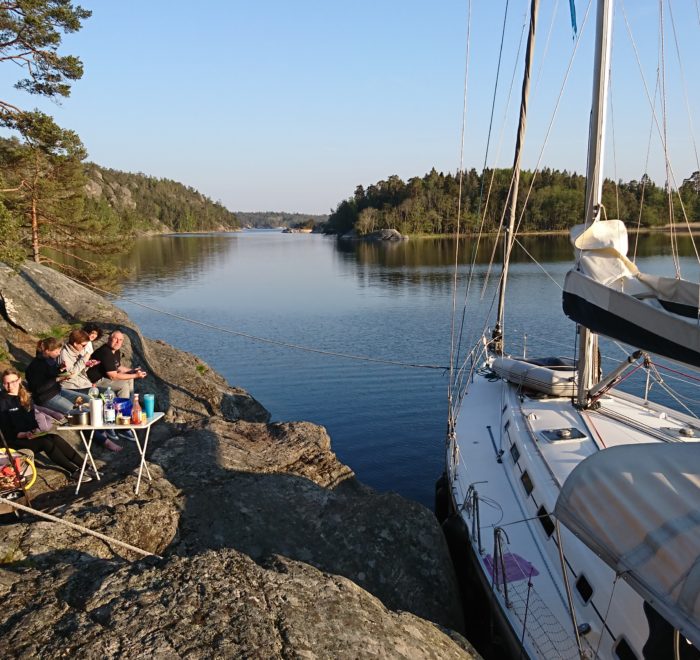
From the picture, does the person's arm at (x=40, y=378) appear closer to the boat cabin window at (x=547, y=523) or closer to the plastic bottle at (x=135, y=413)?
the plastic bottle at (x=135, y=413)

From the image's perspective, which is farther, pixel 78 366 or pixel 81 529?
pixel 78 366

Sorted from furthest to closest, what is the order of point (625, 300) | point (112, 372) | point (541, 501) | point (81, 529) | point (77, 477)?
point (112, 372) → point (541, 501) → point (77, 477) → point (625, 300) → point (81, 529)

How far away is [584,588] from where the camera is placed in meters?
5.93

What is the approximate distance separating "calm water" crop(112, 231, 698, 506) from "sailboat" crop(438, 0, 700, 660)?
3.21 meters

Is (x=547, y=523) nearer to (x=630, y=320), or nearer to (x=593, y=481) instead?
(x=630, y=320)

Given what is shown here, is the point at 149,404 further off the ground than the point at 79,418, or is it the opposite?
the point at 149,404

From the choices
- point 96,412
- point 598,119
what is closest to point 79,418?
point 96,412

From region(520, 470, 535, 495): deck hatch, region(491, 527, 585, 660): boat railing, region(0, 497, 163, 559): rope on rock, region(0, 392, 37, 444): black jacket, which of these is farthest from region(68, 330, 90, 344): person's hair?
region(520, 470, 535, 495): deck hatch

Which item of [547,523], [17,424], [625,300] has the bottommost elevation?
[547,523]

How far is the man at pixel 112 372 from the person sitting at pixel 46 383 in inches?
38.1

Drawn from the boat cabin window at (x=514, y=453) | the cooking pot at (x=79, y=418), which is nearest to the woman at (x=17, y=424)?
the cooking pot at (x=79, y=418)

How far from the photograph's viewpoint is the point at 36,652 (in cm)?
→ 338

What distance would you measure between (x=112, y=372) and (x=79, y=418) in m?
2.01

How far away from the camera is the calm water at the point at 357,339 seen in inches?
601
